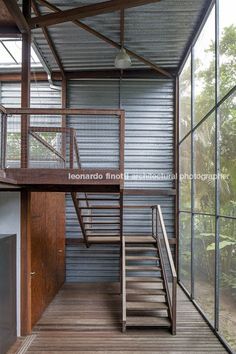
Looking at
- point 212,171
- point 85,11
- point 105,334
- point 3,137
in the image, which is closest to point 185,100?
point 212,171

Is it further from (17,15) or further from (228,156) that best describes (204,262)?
(17,15)

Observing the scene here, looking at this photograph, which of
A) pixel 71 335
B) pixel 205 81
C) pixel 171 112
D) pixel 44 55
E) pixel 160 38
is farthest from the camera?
pixel 171 112

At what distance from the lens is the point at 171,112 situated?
28.8ft

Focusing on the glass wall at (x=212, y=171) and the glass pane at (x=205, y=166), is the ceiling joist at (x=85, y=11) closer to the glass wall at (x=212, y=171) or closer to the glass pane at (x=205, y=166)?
the glass wall at (x=212, y=171)

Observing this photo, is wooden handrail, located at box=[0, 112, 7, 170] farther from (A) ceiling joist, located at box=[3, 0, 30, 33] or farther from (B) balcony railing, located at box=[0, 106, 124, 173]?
(A) ceiling joist, located at box=[3, 0, 30, 33]

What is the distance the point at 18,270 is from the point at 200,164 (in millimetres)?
3788

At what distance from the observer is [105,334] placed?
5.12m

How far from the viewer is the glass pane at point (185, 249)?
7.19m

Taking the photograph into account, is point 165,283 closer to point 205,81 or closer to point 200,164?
point 200,164

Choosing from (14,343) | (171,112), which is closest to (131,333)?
(14,343)

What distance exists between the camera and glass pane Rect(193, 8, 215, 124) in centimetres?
562

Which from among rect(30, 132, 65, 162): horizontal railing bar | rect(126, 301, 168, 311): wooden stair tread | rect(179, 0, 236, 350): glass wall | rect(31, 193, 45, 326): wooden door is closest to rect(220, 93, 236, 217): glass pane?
rect(179, 0, 236, 350): glass wall

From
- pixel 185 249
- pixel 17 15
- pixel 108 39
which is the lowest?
pixel 185 249

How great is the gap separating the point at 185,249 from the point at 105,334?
10.3ft
